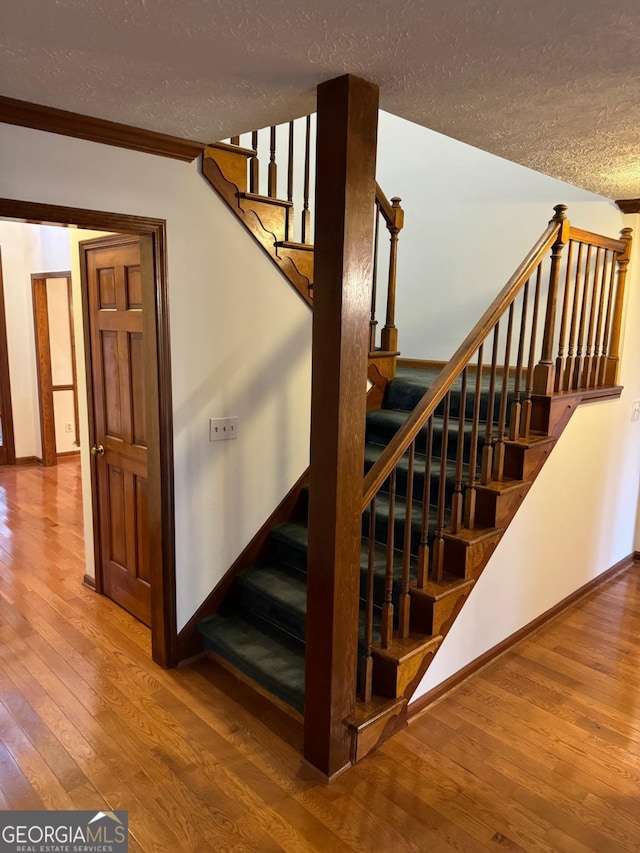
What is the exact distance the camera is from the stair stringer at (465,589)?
221 centimetres

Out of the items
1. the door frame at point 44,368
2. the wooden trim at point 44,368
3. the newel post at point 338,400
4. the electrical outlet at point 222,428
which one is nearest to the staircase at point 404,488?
the newel post at point 338,400

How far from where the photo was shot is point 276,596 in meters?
2.77

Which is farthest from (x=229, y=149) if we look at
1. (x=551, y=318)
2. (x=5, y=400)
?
(x=5, y=400)

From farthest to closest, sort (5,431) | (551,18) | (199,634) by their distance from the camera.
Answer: (5,431) < (199,634) < (551,18)

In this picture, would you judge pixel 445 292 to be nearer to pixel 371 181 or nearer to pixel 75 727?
pixel 371 181

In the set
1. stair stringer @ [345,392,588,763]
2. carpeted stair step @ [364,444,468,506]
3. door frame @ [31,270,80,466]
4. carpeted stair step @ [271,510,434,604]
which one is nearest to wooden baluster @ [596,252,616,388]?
stair stringer @ [345,392,588,763]

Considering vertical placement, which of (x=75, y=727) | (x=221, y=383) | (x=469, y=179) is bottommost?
(x=75, y=727)

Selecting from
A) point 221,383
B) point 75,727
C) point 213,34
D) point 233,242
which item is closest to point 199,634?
point 75,727

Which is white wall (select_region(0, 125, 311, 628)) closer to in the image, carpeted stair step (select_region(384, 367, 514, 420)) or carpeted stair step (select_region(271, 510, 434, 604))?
carpeted stair step (select_region(271, 510, 434, 604))

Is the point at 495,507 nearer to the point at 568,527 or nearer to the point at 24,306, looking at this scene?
the point at 568,527

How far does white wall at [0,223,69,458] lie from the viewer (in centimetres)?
597

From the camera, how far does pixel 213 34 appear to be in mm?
1444

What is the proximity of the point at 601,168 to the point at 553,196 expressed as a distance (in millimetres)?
994

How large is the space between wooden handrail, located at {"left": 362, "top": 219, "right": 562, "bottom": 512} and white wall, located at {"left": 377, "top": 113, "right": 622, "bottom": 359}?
123cm
